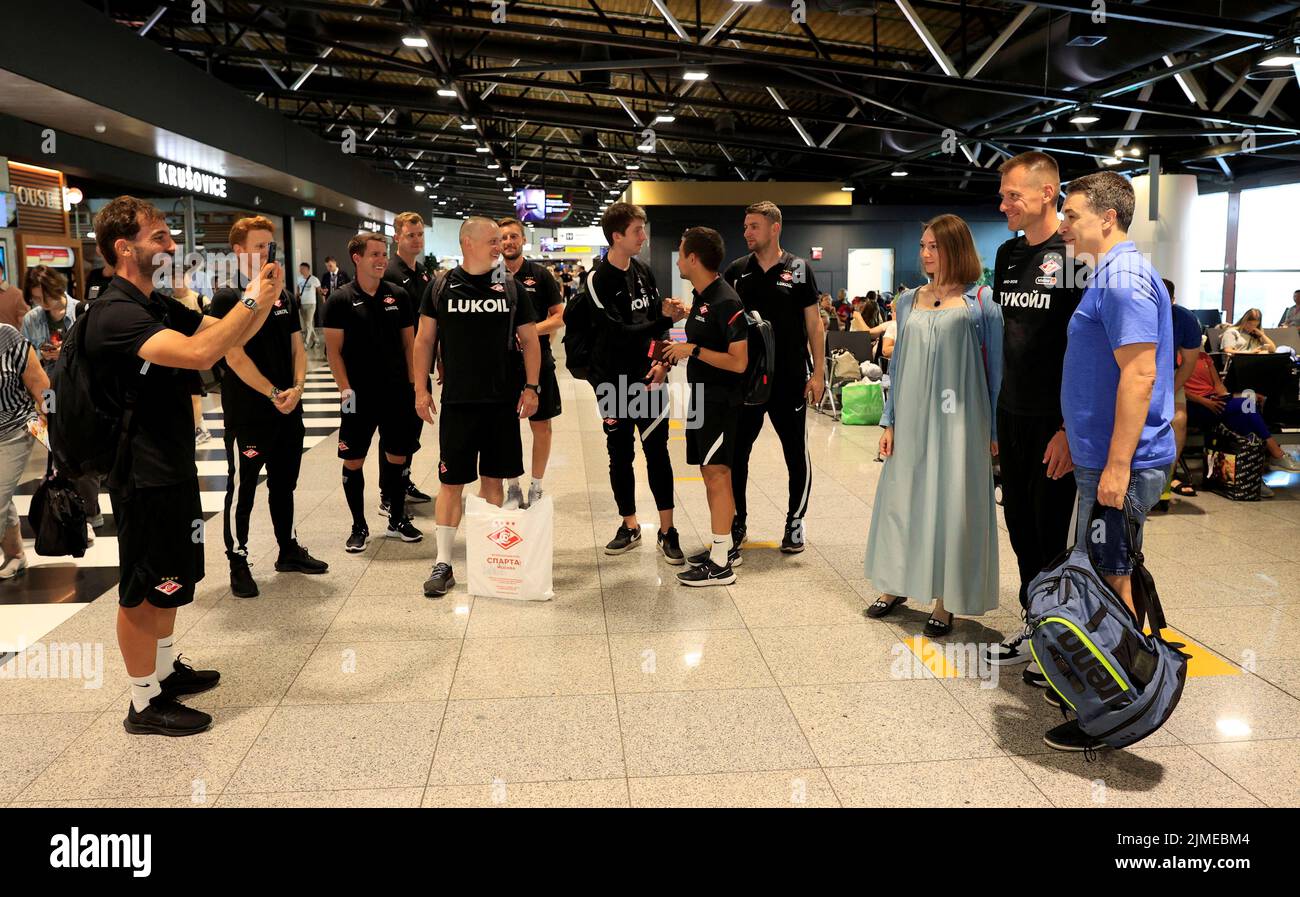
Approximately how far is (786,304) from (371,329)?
2135mm

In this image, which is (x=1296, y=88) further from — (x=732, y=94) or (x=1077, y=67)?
(x=732, y=94)

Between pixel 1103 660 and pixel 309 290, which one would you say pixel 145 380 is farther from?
pixel 309 290

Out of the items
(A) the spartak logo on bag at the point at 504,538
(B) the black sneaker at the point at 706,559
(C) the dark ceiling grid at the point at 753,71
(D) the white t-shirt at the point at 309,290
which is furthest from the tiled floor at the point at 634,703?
(D) the white t-shirt at the point at 309,290

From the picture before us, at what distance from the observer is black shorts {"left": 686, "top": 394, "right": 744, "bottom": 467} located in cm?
425

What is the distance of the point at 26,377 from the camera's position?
13.8ft

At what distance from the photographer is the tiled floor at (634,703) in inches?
102

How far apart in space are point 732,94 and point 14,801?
15.5 m

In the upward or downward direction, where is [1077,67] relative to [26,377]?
upward

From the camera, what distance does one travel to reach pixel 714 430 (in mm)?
4250

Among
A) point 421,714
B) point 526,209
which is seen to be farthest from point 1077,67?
point 526,209

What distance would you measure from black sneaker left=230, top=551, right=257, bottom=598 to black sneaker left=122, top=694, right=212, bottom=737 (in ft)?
4.19

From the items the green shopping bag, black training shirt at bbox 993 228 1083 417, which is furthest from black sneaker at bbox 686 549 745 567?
the green shopping bag

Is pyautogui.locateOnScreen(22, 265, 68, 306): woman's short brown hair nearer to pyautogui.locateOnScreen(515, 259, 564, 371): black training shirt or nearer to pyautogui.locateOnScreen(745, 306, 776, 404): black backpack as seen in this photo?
pyautogui.locateOnScreen(515, 259, 564, 371): black training shirt
